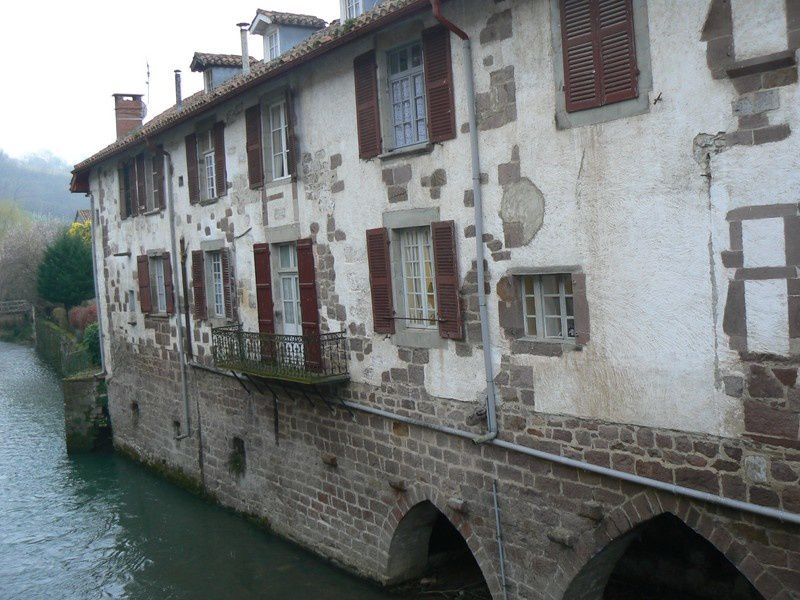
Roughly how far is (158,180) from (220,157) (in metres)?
3.79

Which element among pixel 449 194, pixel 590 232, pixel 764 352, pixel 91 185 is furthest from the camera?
pixel 91 185

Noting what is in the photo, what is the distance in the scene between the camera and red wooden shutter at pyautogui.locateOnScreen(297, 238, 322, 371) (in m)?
12.6

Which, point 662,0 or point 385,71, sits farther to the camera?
point 385,71

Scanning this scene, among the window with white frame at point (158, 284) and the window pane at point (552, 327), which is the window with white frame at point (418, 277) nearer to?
the window pane at point (552, 327)

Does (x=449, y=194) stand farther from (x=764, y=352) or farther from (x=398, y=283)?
(x=764, y=352)

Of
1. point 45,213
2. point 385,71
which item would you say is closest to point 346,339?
point 385,71

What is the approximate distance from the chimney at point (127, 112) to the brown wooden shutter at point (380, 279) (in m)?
16.2

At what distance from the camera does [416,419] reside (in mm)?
10930

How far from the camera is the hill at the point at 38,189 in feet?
406

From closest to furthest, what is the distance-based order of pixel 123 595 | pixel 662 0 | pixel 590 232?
pixel 662 0
pixel 590 232
pixel 123 595

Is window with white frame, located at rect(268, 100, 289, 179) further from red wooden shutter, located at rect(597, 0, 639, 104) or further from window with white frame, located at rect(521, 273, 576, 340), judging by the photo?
red wooden shutter, located at rect(597, 0, 639, 104)

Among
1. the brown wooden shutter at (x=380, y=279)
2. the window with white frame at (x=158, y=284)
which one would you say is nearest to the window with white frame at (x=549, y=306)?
the brown wooden shutter at (x=380, y=279)

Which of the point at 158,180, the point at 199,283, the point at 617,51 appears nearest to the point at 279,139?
the point at 199,283

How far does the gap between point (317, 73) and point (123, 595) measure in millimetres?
8416
